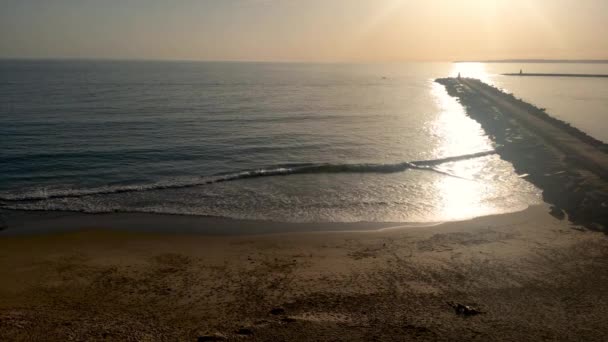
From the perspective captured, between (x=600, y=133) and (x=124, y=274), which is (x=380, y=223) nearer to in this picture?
(x=124, y=274)

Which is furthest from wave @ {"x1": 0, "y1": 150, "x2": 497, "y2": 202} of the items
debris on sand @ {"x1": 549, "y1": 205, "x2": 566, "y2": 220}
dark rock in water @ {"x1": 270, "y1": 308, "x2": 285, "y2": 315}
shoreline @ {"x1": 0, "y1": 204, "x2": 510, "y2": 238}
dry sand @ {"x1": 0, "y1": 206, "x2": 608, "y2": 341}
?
dark rock in water @ {"x1": 270, "y1": 308, "x2": 285, "y2": 315}

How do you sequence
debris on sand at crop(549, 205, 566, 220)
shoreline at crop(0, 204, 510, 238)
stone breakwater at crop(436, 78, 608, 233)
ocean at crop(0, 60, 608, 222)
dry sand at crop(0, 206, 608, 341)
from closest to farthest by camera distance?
dry sand at crop(0, 206, 608, 341) < shoreline at crop(0, 204, 510, 238) < debris on sand at crop(549, 205, 566, 220) < stone breakwater at crop(436, 78, 608, 233) < ocean at crop(0, 60, 608, 222)

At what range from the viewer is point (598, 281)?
9555 mm

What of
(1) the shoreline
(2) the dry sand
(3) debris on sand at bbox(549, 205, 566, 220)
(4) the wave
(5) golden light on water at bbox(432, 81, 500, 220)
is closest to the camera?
(2) the dry sand

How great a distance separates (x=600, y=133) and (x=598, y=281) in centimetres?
2524

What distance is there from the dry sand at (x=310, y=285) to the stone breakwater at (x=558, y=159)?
7.49 ft

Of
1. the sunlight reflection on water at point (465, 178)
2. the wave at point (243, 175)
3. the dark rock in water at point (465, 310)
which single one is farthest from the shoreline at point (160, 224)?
the dark rock in water at point (465, 310)

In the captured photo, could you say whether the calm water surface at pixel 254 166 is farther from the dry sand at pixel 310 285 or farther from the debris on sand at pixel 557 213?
the dry sand at pixel 310 285

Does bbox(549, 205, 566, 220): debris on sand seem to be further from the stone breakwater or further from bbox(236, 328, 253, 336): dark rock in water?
bbox(236, 328, 253, 336): dark rock in water

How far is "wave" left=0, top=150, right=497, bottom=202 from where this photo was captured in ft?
54.3

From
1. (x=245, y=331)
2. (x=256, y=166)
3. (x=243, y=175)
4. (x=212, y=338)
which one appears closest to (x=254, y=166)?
(x=256, y=166)

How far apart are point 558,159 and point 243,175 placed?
14492mm

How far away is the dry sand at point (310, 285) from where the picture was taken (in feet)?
25.5

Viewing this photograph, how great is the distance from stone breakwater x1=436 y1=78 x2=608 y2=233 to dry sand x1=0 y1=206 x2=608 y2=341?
7.49 feet
